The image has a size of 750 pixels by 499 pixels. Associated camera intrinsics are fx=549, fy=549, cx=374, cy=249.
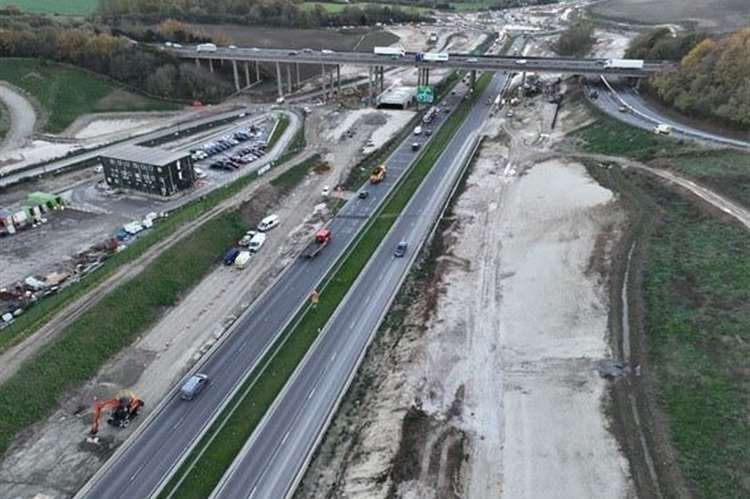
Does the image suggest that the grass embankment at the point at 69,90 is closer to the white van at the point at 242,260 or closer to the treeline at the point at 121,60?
the treeline at the point at 121,60

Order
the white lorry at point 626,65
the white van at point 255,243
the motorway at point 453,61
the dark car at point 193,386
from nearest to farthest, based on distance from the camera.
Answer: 1. the dark car at point 193,386
2. the white van at point 255,243
3. the white lorry at point 626,65
4. the motorway at point 453,61

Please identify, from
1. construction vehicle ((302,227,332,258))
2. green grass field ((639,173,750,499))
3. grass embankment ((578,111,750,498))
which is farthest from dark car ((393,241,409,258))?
green grass field ((639,173,750,499))

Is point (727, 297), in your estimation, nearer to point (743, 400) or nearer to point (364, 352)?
point (743, 400)

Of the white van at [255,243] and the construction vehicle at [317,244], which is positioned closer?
the construction vehicle at [317,244]

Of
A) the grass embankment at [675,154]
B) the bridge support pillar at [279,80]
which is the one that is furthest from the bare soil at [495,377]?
the bridge support pillar at [279,80]

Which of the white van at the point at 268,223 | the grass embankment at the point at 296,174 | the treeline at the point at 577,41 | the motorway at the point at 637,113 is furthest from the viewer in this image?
the treeline at the point at 577,41

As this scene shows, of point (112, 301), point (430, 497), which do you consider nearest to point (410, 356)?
point (430, 497)

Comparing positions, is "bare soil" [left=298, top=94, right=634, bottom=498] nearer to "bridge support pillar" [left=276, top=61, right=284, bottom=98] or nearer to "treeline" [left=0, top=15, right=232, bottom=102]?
"bridge support pillar" [left=276, top=61, right=284, bottom=98]
